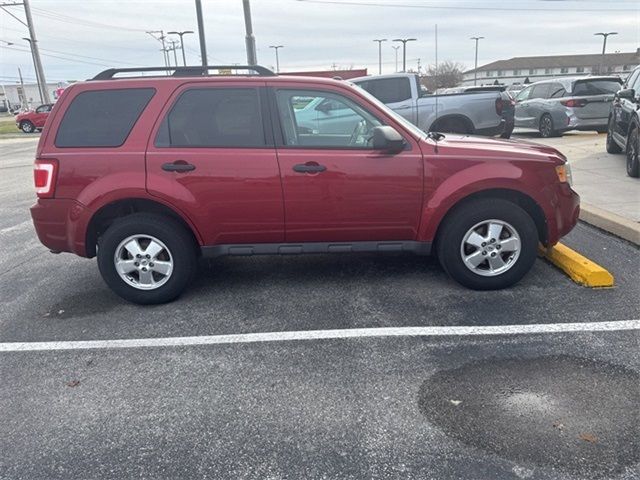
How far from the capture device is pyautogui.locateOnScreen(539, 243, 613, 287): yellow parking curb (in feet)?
14.6

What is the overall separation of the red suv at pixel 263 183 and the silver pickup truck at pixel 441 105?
7.15 m

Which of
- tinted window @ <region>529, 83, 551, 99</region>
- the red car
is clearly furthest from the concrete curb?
the red car

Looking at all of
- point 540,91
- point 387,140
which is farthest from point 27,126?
point 387,140

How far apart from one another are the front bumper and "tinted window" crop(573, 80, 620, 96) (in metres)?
13.7

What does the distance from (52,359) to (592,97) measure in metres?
14.6

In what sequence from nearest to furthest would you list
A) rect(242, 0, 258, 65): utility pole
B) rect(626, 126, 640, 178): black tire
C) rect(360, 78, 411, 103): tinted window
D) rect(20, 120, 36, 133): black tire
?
rect(626, 126, 640, 178): black tire → rect(360, 78, 411, 103): tinted window → rect(242, 0, 258, 65): utility pole → rect(20, 120, 36, 133): black tire

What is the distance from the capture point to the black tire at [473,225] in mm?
4371

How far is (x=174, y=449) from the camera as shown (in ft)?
8.91

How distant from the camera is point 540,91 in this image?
15789 millimetres

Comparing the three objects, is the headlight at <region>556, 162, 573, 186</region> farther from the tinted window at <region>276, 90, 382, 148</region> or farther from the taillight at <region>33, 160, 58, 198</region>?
the taillight at <region>33, 160, 58, 198</region>

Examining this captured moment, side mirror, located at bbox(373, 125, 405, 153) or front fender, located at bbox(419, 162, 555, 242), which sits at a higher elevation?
side mirror, located at bbox(373, 125, 405, 153)

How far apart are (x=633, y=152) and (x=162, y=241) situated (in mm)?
7481

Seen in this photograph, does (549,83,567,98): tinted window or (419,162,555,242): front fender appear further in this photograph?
(549,83,567,98): tinted window

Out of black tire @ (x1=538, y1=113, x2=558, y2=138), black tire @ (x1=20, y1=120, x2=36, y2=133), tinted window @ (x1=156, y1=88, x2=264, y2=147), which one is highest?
tinted window @ (x1=156, y1=88, x2=264, y2=147)
